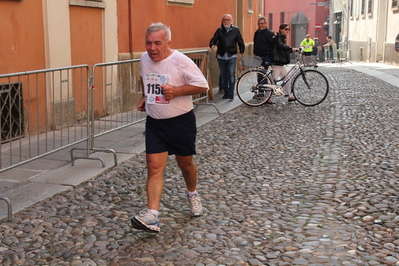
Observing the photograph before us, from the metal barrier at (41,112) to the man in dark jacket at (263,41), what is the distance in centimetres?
623

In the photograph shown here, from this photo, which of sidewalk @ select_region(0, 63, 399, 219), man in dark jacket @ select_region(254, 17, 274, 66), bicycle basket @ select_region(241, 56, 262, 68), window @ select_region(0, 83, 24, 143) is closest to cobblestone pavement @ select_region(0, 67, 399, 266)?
sidewalk @ select_region(0, 63, 399, 219)

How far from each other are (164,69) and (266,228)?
4.54ft

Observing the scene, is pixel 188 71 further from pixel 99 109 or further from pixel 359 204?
pixel 99 109

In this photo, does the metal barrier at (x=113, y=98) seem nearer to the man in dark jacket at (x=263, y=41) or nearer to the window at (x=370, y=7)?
the man in dark jacket at (x=263, y=41)

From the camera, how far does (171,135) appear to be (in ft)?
14.2

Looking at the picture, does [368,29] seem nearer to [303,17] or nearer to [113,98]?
[303,17]

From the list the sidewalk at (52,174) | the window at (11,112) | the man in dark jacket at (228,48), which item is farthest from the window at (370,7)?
the window at (11,112)

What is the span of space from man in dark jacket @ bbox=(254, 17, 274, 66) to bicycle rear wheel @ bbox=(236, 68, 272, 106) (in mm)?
752

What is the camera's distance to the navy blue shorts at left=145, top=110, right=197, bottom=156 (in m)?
4.32

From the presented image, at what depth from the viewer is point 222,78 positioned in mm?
13188

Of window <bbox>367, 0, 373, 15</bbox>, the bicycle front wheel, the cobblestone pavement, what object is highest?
window <bbox>367, 0, 373, 15</bbox>

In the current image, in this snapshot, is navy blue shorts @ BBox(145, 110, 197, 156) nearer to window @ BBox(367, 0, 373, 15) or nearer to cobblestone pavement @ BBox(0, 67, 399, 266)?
cobblestone pavement @ BBox(0, 67, 399, 266)

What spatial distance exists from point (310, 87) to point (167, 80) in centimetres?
747

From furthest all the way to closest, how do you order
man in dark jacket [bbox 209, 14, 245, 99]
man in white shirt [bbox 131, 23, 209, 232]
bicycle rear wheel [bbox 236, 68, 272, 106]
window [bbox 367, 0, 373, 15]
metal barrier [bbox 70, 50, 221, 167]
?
window [bbox 367, 0, 373, 15]
man in dark jacket [bbox 209, 14, 245, 99]
bicycle rear wheel [bbox 236, 68, 272, 106]
metal barrier [bbox 70, 50, 221, 167]
man in white shirt [bbox 131, 23, 209, 232]
